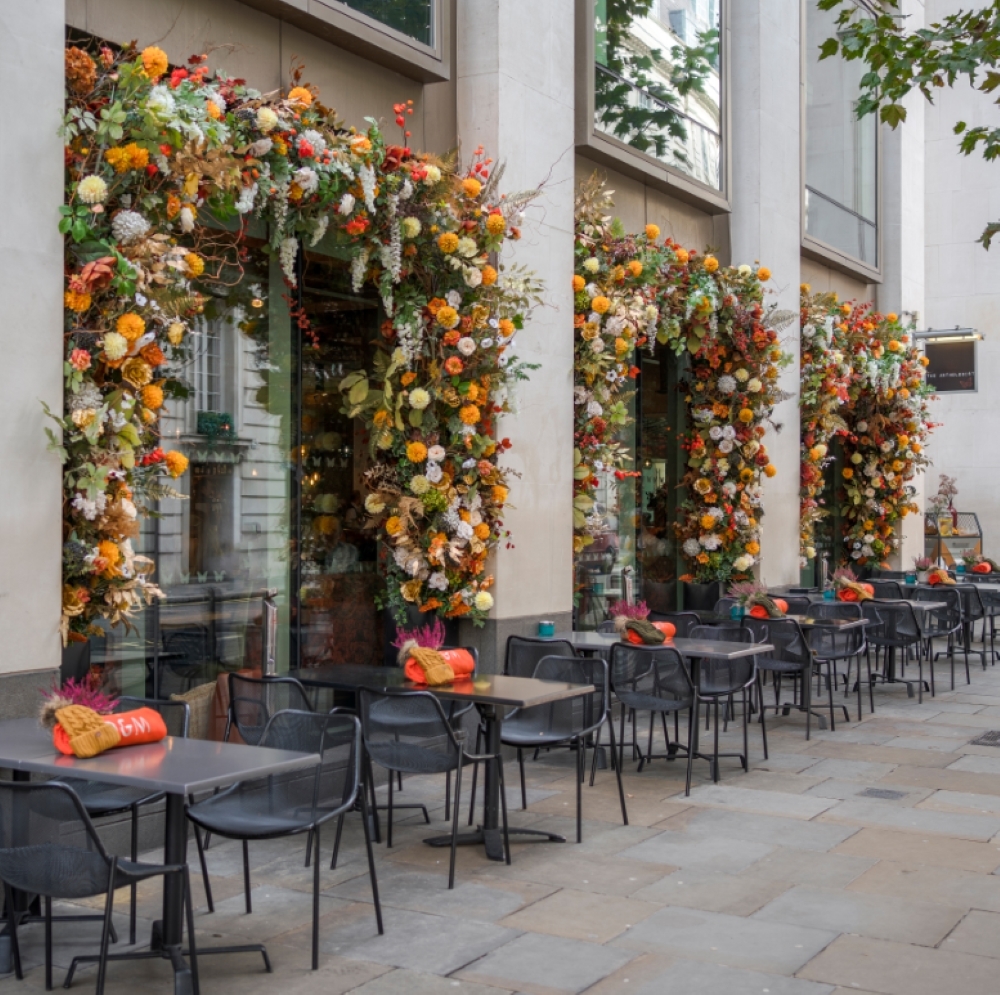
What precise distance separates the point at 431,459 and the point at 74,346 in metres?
3.07

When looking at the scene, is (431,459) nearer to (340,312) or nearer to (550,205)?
(340,312)

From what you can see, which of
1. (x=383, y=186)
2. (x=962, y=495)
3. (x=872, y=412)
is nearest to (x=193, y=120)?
(x=383, y=186)

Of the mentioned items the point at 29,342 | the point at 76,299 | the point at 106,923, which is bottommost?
the point at 106,923

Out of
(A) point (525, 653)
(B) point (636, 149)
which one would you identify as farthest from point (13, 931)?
(B) point (636, 149)

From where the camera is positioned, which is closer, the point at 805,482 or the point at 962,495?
the point at 805,482

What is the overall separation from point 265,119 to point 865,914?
16.8ft

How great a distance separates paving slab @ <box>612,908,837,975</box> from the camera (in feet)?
16.7

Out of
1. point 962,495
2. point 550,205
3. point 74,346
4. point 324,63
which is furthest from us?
point 962,495

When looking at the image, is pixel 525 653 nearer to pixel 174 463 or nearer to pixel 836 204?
pixel 174 463

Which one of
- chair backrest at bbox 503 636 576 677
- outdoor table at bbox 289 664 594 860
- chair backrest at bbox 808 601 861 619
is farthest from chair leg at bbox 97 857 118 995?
chair backrest at bbox 808 601 861 619

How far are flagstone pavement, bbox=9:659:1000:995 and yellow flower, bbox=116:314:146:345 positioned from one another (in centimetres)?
274

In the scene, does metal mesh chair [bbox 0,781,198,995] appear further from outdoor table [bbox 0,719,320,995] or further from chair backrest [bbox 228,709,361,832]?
chair backrest [bbox 228,709,361,832]

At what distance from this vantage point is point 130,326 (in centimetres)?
605

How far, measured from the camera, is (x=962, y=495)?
2888 centimetres
